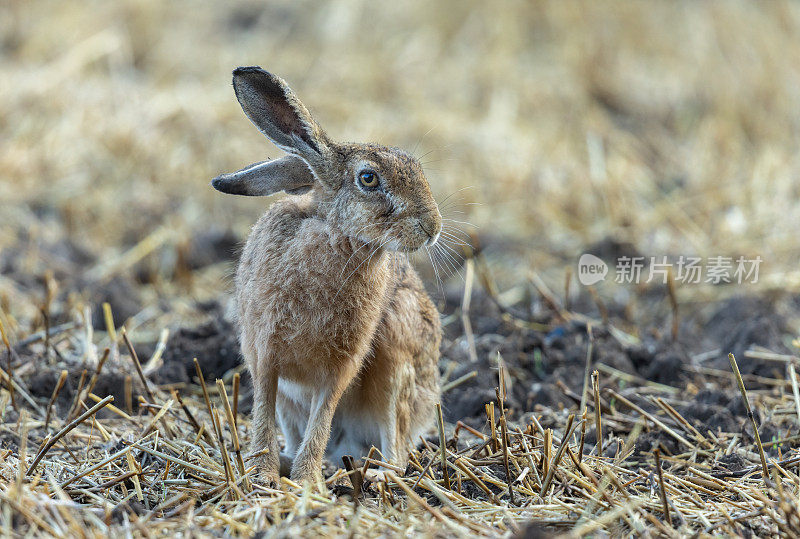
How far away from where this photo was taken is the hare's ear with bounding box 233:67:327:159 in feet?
11.9

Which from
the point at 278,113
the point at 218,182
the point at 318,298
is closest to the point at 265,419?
the point at 318,298

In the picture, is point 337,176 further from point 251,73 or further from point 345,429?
point 345,429

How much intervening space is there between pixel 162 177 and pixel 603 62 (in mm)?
5320

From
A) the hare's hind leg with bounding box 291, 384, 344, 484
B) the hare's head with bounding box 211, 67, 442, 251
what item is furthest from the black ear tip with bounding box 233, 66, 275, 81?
the hare's hind leg with bounding box 291, 384, 344, 484

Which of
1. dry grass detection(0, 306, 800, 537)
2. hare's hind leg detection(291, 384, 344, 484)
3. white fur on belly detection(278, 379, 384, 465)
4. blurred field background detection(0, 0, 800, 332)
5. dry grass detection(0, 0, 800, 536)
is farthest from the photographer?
blurred field background detection(0, 0, 800, 332)

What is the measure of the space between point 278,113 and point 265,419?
1.27 meters

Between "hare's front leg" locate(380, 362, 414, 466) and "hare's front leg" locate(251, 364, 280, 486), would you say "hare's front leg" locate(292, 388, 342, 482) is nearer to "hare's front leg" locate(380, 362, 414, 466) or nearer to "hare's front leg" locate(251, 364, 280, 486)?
"hare's front leg" locate(251, 364, 280, 486)

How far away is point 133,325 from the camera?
5.93 meters

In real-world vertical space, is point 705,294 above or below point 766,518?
below

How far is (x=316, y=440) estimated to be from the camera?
12.5 ft

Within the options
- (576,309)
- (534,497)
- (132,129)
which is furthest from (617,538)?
(132,129)

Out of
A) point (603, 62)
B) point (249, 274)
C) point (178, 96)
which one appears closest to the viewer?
point (249, 274)

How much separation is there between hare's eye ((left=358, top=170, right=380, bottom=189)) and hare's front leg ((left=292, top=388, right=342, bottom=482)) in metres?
0.86

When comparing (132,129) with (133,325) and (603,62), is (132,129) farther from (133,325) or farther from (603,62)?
(603,62)
